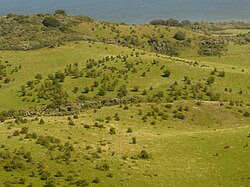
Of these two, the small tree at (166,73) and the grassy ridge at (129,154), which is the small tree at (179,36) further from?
the grassy ridge at (129,154)

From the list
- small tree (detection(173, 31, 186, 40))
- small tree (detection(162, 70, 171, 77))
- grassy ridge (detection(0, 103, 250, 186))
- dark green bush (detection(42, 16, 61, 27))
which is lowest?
grassy ridge (detection(0, 103, 250, 186))

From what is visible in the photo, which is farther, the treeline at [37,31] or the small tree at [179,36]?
the small tree at [179,36]

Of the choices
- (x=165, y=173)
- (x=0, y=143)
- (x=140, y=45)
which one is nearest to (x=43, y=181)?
(x=0, y=143)

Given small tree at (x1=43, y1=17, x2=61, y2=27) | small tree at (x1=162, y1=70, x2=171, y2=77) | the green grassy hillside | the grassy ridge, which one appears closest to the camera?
the grassy ridge

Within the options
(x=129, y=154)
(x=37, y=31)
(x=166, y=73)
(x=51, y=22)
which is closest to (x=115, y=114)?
(x=129, y=154)

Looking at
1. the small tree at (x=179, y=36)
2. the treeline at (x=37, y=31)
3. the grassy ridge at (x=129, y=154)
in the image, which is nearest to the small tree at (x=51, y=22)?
the treeline at (x=37, y=31)

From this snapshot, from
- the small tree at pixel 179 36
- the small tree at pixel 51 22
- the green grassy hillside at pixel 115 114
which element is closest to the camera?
the green grassy hillside at pixel 115 114

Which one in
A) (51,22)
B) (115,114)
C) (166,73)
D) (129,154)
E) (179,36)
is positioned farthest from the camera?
(179,36)

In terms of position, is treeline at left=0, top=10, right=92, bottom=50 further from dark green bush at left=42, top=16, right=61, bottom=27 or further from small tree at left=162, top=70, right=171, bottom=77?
small tree at left=162, top=70, right=171, bottom=77

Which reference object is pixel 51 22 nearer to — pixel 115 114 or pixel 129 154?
pixel 115 114

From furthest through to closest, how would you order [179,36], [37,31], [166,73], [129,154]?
[179,36] → [37,31] → [166,73] → [129,154]

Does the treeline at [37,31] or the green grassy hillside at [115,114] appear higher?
the treeline at [37,31]

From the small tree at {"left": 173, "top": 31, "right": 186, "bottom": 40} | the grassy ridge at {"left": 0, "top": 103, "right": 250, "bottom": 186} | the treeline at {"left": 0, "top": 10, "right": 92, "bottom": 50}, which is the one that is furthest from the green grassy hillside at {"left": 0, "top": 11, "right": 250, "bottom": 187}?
the small tree at {"left": 173, "top": 31, "right": 186, "bottom": 40}
